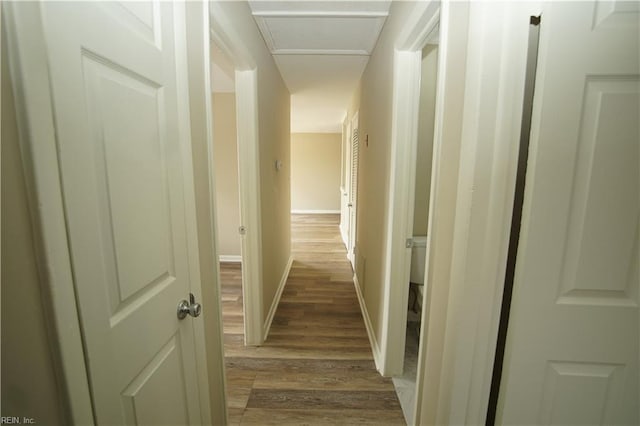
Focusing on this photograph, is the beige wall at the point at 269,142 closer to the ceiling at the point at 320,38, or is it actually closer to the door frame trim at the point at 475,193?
the ceiling at the point at 320,38

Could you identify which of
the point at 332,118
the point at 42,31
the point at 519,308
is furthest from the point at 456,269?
the point at 332,118

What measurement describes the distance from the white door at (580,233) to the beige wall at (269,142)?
4.63ft

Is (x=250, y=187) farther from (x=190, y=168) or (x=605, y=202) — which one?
(x=605, y=202)

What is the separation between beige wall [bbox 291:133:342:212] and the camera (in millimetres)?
7574

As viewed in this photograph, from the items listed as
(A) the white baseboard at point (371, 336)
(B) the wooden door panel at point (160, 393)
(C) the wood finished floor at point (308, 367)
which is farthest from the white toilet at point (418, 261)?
(B) the wooden door panel at point (160, 393)

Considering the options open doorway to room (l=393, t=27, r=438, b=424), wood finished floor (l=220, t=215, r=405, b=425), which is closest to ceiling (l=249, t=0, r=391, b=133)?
open doorway to room (l=393, t=27, r=438, b=424)

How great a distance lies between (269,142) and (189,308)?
1744mm

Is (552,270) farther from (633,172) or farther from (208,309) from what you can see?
(208,309)

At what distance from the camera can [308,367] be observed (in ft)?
6.24

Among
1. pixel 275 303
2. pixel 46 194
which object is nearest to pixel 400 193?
pixel 46 194

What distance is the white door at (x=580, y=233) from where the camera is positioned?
67 cm

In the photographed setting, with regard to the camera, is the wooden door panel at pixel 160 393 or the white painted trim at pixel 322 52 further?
the white painted trim at pixel 322 52

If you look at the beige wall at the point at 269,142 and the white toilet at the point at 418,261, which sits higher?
the beige wall at the point at 269,142

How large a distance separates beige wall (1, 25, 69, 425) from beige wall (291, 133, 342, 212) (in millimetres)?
7345
